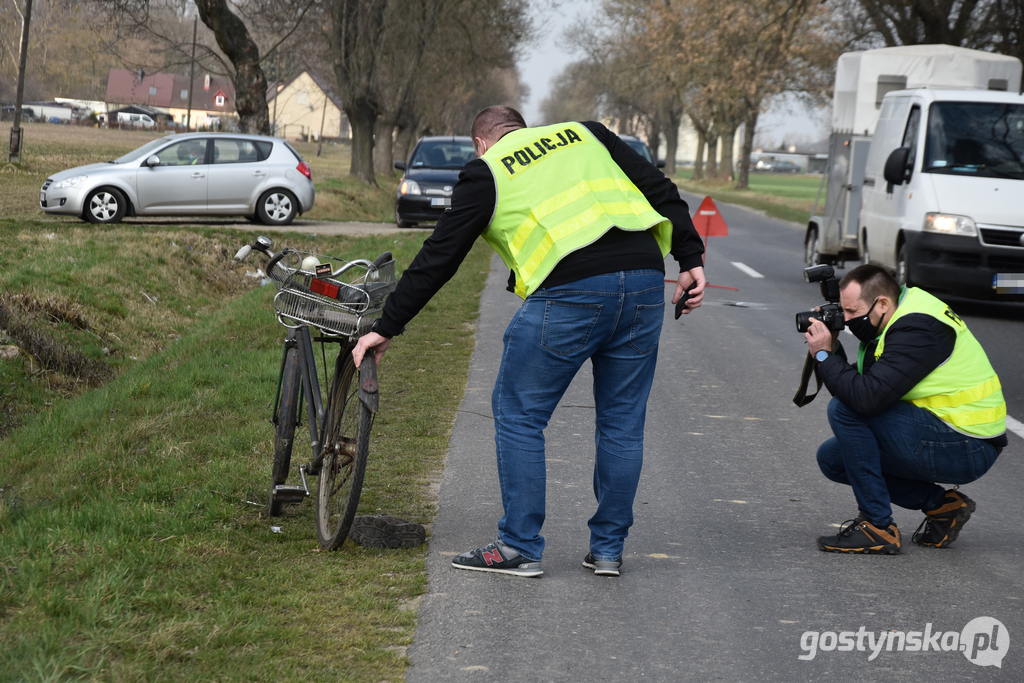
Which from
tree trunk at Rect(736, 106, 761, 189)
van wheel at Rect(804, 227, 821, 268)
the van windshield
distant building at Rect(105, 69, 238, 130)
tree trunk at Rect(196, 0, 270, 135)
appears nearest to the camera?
the van windshield

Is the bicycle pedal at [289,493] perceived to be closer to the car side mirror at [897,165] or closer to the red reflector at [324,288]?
the red reflector at [324,288]

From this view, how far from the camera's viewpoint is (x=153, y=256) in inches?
532

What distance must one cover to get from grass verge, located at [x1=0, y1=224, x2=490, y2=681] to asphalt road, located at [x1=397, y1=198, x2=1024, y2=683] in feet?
0.76

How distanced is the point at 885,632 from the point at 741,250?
17.6 m

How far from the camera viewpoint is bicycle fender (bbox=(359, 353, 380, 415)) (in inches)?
157

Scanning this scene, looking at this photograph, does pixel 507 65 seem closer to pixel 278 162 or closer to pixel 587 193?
pixel 278 162

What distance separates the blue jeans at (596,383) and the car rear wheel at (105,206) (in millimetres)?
14256

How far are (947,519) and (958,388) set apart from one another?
61 cm

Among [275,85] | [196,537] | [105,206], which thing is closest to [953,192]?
[196,537]

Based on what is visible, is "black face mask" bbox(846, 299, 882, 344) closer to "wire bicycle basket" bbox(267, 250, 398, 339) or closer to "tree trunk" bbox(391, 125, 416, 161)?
"wire bicycle basket" bbox(267, 250, 398, 339)

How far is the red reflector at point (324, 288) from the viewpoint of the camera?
13.8 ft

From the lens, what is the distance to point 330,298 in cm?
427

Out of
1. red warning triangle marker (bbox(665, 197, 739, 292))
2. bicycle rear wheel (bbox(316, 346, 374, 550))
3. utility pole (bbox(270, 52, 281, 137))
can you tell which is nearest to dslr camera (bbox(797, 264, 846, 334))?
bicycle rear wheel (bbox(316, 346, 374, 550))

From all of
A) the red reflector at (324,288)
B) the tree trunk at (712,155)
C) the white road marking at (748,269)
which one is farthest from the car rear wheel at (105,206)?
the tree trunk at (712,155)
